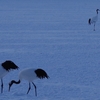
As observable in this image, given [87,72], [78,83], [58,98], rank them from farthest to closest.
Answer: [87,72]
[78,83]
[58,98]

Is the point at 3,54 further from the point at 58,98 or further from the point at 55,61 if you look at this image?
the point at 58,98

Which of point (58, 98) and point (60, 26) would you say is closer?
point (58, 98)

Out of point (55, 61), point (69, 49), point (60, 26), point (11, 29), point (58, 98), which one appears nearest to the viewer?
point (58, 98)

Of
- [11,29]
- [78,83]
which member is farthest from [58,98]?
→ [11,29]

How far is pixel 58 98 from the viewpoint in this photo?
6.94 metres

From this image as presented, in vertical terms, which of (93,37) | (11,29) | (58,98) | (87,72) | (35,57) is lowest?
(58,98)

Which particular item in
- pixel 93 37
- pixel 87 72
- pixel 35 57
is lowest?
pixel 87 72

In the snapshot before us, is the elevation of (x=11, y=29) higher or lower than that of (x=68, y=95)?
higher

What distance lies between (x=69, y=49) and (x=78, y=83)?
4960mm

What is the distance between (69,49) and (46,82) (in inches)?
191

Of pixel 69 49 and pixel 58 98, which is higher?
pixel 69 49

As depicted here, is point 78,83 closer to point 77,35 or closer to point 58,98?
point 58,98

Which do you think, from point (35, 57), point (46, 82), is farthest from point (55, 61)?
point (46, 82)

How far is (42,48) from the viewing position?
534 inches
